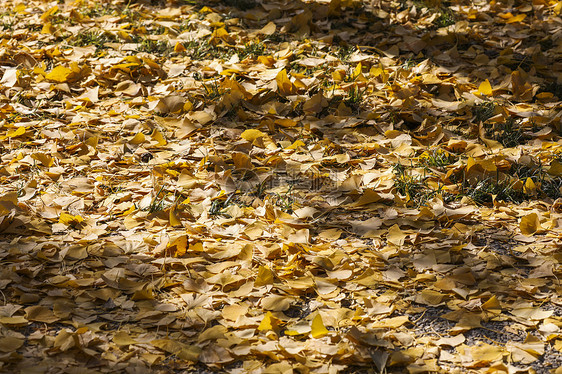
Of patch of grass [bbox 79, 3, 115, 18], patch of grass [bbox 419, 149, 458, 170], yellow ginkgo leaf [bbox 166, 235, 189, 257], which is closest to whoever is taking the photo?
yellow ginkgo leaf [bbox 166, 235, 189, 257]

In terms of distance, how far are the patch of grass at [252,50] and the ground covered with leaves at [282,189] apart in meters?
0.02

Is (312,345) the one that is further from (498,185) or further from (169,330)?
(498,185)

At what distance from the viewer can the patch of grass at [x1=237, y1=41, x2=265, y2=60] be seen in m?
4.13

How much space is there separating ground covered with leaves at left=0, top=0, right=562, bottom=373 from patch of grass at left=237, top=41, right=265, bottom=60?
0.9 inches

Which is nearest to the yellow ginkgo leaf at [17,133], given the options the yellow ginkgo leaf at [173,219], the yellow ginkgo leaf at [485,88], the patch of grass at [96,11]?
the yellow ginkgo leaf at [173,219]

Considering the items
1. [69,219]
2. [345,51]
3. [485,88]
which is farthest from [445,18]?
[69,219]

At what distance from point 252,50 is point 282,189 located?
159 centimetres

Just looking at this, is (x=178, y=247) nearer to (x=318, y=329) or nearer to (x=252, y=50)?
(x=318, y=329)

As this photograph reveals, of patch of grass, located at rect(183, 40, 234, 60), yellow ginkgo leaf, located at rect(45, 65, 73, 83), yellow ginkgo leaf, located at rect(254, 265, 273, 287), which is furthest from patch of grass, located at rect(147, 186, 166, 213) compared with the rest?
patch of grass, located at rect(183, 40, 234, 60)

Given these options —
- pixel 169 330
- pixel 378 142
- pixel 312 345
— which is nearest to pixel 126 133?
pixel 378 142

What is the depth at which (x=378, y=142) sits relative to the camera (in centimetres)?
328

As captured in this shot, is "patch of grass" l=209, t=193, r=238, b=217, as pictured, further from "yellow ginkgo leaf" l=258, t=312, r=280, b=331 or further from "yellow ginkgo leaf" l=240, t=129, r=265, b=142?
"yellow ginkgo leaf" l=258, t=312, r=280, b=331

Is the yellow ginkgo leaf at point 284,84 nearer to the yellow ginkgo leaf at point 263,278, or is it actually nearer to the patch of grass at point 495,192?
the patch of grass at point 495,192

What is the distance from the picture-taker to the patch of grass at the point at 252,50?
13.6 feet
